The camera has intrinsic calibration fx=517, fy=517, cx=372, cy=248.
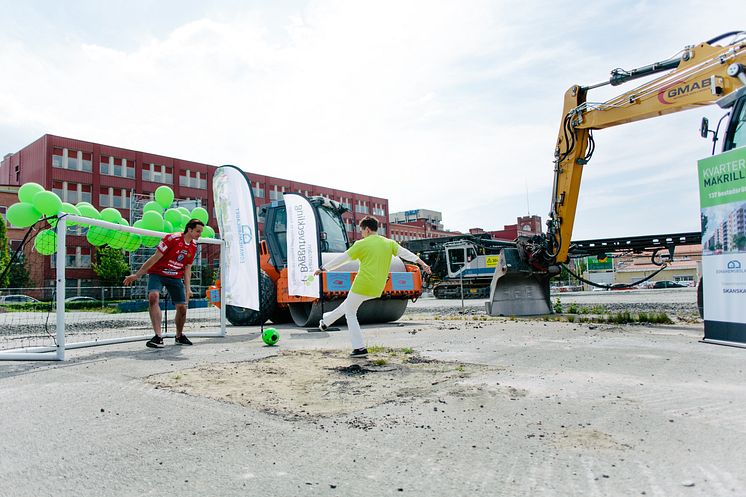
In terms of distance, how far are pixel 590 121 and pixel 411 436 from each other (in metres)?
10.3

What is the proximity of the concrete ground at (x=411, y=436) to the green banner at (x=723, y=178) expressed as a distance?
244cm

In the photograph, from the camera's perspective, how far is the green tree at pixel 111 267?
45.8 m

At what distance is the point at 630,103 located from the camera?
1052cm

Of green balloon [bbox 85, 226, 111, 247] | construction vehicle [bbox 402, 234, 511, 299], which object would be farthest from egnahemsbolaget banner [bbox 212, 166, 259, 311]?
construction vehicle [bbox 402, 234, 511, 299]

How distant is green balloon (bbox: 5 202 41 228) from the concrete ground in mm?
6544

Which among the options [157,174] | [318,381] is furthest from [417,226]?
[318,381]

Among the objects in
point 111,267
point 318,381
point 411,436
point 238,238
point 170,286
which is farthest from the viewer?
point 111,267

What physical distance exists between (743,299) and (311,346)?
235 inches

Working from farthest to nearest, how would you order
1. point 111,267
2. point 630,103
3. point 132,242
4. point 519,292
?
point 111,267 < point 519,292 < point 132,242 < point 630,103

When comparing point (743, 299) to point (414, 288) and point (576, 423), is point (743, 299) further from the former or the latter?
point (414, 288)

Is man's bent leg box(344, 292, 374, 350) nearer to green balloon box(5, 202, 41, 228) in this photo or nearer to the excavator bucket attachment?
the excavator bucket attachment

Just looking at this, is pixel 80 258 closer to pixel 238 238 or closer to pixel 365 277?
pixel 238 238

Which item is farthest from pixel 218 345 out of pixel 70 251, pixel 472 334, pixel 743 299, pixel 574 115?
pixel 70 251

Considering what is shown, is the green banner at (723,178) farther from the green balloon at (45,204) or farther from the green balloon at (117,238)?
the green balloon at (45,204)
